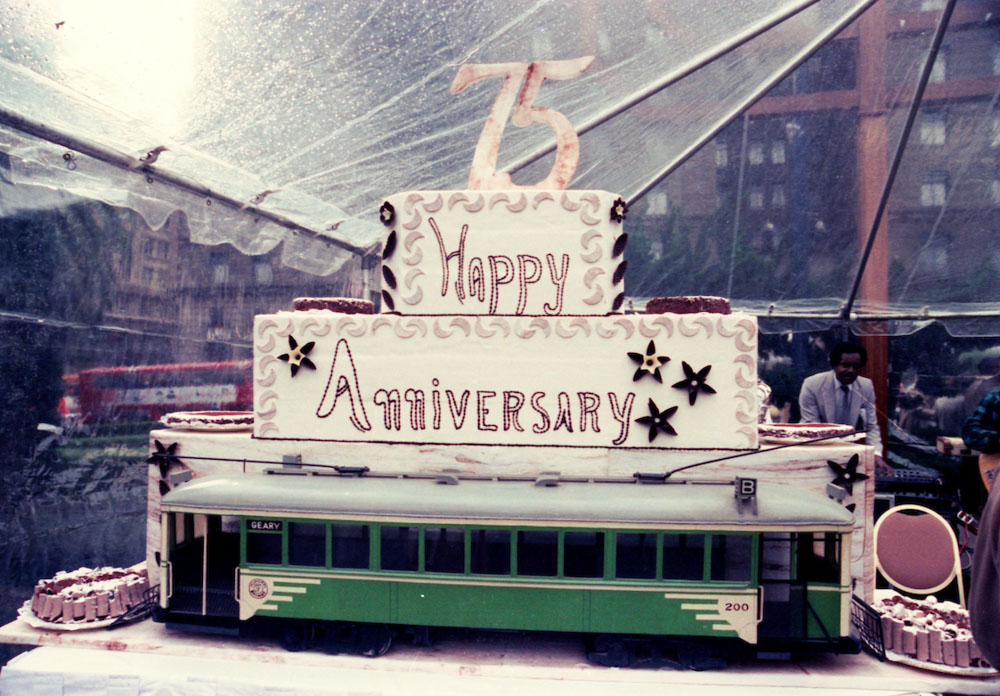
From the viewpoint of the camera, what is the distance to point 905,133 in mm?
5477

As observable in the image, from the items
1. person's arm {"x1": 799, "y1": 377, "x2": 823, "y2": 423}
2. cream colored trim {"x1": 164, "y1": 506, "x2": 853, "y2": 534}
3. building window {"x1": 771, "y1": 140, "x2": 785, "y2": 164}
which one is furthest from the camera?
building window {"x1": 771, "y1": 140, "x2": 785, "y2": 164}

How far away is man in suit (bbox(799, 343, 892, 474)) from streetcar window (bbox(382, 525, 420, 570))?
344 cm

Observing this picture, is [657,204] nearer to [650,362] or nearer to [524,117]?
[524,117]

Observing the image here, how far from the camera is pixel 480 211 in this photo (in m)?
3.56

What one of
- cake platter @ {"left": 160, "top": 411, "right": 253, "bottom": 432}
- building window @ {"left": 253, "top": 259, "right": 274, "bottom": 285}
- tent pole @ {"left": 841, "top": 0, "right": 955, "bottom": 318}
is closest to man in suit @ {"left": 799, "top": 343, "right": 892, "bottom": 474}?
tent pole @ {"left": 841, "top": 0, "right": 955, "bottom": 318}

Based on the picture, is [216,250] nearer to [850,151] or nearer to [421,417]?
[421,417]

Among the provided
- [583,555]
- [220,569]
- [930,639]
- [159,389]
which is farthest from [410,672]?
[159,389]

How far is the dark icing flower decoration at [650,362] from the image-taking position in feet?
11.2

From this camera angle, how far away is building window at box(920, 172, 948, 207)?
19.3 ft

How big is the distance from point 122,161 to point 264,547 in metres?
2.84

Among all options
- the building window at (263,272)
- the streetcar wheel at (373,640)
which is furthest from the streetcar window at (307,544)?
the building window at (263,272)

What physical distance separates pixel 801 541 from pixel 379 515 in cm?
212

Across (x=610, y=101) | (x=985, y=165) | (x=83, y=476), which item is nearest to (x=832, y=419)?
(x=985, y=165)

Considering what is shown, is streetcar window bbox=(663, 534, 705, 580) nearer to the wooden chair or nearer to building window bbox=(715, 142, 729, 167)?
the wooden chair
